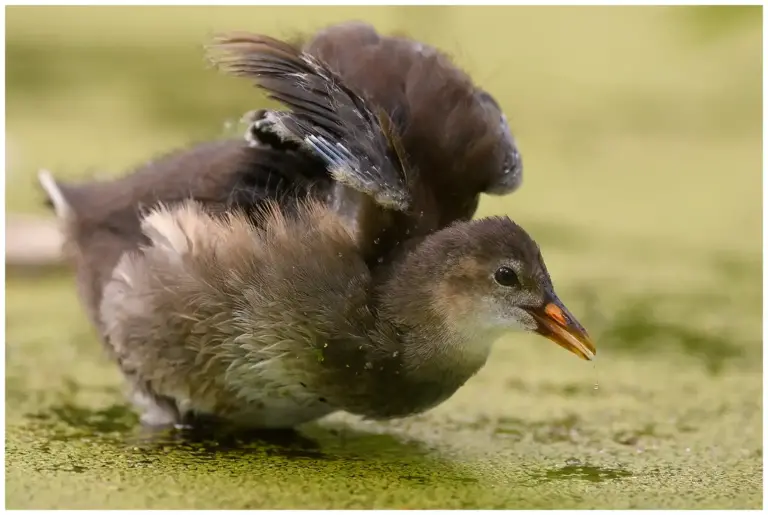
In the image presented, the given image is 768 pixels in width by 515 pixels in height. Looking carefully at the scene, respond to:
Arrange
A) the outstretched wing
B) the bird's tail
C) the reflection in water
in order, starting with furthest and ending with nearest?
the bird's tail
the reflection in water
the outstretched wing

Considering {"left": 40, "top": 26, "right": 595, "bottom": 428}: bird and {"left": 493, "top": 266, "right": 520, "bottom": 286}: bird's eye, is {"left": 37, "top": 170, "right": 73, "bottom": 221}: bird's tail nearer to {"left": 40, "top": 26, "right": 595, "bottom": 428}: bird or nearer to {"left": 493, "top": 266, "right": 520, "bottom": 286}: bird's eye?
{"left": 40, "top": 26, "right": 595, "bottom": 428}: bird

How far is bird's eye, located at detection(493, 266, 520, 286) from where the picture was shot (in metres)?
2.40

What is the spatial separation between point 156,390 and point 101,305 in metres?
0.26

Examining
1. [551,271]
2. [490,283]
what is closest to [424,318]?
[490,283]

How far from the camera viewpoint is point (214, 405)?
2660mm

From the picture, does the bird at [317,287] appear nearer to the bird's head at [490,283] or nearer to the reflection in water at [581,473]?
the bird's head at [490,283]

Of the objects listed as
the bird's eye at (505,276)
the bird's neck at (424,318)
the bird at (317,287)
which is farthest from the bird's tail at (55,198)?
the bird's eye at (505,276)

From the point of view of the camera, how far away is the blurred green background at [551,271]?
243cm

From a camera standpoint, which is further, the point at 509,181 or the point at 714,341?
the point at 714,341

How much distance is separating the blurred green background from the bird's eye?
1.38 ft

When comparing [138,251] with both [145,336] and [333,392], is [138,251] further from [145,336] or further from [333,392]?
[333,392]

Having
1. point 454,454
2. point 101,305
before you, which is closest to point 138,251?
point 101,305

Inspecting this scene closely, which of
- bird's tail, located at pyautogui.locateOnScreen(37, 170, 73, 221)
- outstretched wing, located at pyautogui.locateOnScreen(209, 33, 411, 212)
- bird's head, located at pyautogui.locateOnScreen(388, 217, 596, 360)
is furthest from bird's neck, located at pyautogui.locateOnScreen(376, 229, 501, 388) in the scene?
bird's tail, located at pyautogui.locateOnScreen(37, 170, 73, 221)

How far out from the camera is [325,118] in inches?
96.3
